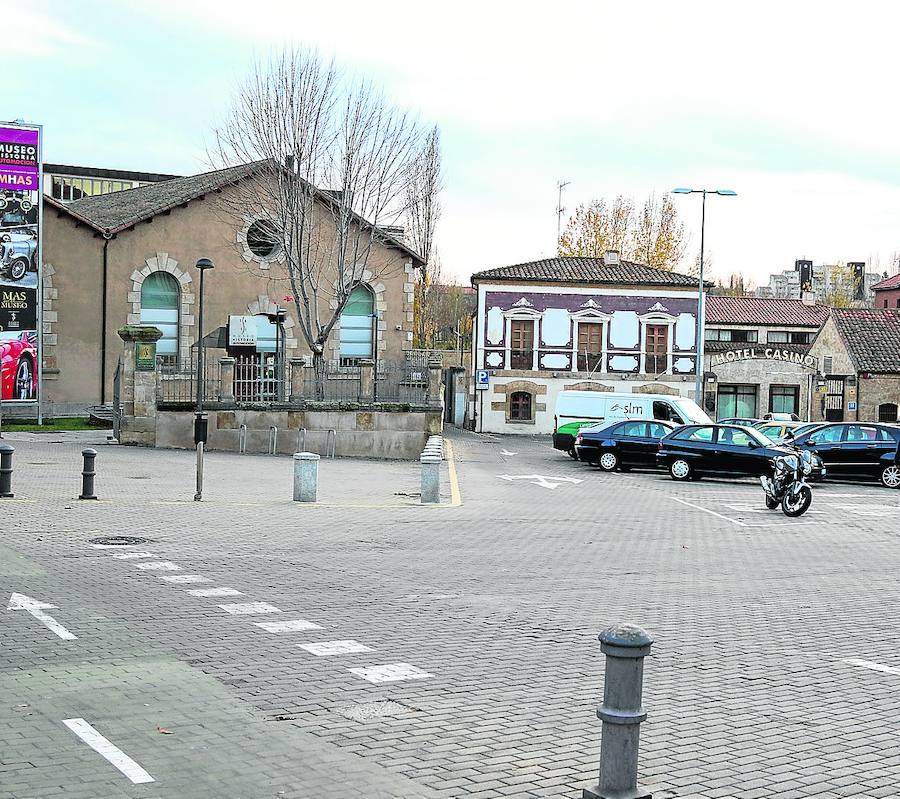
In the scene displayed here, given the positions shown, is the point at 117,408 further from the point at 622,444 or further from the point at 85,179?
the point at 85,179

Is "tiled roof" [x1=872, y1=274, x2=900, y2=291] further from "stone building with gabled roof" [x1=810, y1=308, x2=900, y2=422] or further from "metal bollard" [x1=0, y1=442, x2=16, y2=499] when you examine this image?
"metal bollard" [x1=0, y1=442, x2=16, y2=499]

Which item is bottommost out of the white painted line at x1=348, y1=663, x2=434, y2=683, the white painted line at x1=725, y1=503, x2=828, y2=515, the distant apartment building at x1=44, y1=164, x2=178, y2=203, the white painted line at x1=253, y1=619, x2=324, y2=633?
the white painted line at x1=725, y1=503, x2=828, y2=515

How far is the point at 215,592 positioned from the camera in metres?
11.2

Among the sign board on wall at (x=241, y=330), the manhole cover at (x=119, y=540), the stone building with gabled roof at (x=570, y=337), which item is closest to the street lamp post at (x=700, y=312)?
the stone building with gabled roof at (x=570, y=337)

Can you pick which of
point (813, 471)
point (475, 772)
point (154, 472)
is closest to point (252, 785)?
point (475, 772)

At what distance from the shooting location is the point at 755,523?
772 inches

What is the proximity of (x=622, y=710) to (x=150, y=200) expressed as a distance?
42.5m

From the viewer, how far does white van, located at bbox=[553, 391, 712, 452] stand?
36.4 m

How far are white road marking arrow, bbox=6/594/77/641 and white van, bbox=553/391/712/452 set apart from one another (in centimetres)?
2594

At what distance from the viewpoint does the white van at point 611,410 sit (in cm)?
3638

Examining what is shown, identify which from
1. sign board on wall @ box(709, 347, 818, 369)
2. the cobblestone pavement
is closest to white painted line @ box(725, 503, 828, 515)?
the cobblestone pavement

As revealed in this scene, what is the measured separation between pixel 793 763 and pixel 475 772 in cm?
179

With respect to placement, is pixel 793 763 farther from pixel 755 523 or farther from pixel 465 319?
pixel 465 319

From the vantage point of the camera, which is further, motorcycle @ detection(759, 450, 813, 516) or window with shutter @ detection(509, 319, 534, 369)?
window with shutter @ detection(509, 319, 534, 369)
